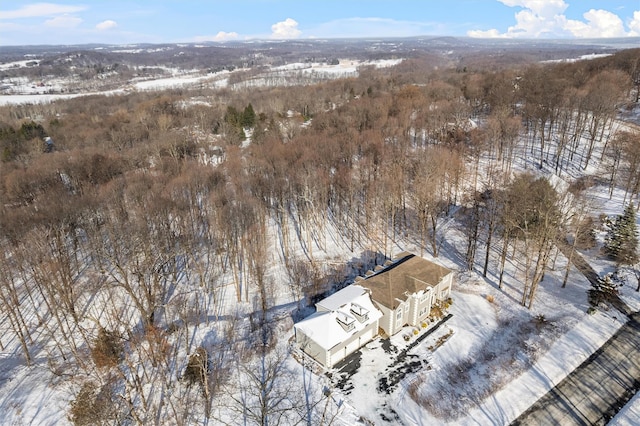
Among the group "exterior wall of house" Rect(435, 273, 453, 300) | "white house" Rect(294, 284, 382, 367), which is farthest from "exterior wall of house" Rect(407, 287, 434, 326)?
"white house" Rect(294, 284, 382, 367)

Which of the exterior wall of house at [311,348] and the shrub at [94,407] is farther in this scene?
the exterior wall of house at [311,348]

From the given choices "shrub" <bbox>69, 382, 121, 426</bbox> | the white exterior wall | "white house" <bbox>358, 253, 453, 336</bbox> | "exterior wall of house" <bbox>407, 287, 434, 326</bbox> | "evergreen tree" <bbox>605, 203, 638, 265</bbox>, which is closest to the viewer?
"shrub" <bbox>69, 382, 121, 426</bbox>

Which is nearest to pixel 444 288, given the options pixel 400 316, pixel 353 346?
pixel 400 316

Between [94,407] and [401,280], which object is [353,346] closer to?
[401,280]

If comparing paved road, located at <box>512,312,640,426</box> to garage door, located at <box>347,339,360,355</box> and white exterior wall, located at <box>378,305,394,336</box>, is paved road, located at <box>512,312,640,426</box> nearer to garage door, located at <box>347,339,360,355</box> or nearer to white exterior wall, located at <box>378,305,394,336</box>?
white exterior wall, located at <box>378,305,394,336</box>

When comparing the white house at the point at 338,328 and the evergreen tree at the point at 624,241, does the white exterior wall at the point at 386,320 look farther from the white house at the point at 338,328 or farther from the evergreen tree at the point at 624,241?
the evergreen tree at the point at 624,241

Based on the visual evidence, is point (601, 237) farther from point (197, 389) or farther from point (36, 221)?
point (36, 221)

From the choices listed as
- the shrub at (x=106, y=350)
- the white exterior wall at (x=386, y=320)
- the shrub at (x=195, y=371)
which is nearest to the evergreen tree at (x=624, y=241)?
the white exterior wall at (x=386, y=320)

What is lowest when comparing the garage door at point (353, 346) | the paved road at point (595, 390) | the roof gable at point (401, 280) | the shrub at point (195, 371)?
the paved road at point (595, 390)
